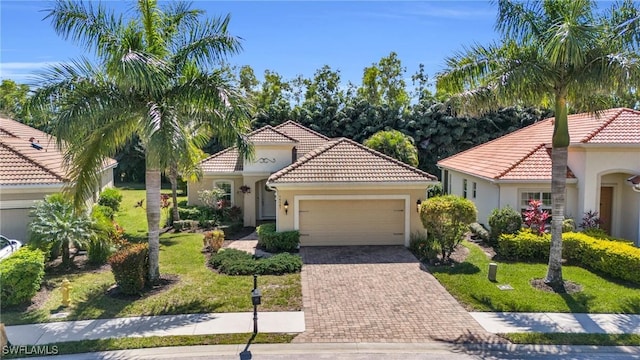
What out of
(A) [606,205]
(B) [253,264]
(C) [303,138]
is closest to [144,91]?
(B) [253,264]

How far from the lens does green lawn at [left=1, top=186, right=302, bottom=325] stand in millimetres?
10352

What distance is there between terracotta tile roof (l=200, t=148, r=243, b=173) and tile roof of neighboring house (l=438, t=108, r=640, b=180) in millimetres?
11722

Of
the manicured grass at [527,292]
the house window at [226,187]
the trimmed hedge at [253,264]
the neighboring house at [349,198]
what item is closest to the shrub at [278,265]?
the trimmed hedge at [253,264]

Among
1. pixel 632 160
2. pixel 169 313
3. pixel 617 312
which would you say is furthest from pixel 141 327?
pixel 632 160

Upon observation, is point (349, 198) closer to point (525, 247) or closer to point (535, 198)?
point (525, 247)

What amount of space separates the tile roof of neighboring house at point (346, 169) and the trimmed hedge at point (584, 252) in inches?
149

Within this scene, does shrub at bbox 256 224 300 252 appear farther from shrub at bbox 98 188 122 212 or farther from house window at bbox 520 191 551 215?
shrub at bbox 98 188 122 212

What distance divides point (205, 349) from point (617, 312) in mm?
9722

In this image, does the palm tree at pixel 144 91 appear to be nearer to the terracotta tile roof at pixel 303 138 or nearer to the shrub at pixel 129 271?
the shrub at pixel 129 271

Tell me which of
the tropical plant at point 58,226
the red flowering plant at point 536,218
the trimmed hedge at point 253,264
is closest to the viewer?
the tropical plant at point 58,226

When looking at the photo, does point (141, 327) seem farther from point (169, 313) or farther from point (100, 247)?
point (100, 247)

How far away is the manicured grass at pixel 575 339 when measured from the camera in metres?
9.00

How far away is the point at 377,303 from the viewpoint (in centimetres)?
1108

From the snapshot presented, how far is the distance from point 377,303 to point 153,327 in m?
5.37
